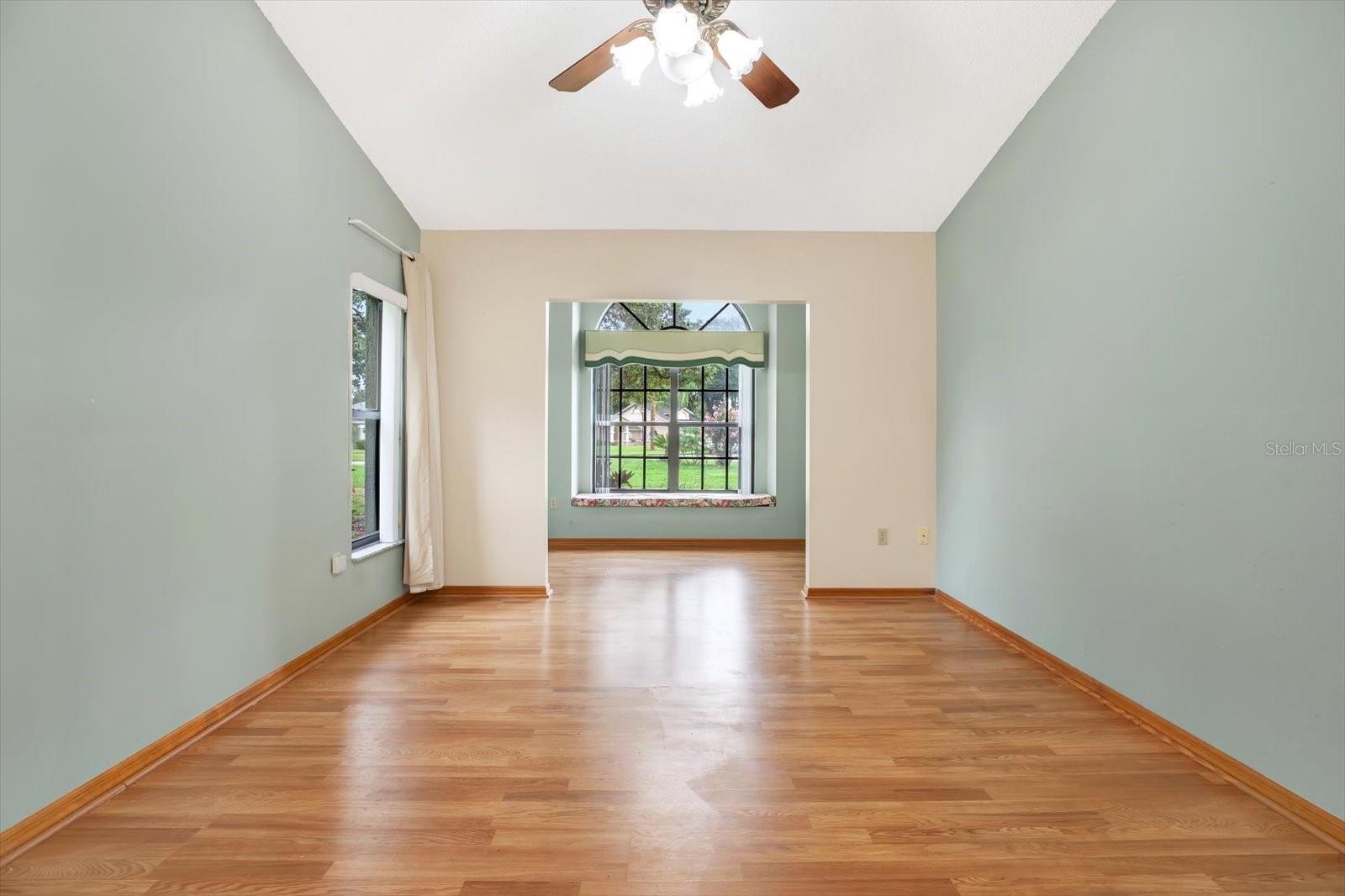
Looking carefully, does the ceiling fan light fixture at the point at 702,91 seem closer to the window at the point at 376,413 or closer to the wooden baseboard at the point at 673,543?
the window at the point at 376,413

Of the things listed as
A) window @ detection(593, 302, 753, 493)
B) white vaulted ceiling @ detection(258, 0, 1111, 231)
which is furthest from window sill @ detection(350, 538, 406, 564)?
window @ detection(593, 302, 753, 493)

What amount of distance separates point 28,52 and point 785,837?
282 cm

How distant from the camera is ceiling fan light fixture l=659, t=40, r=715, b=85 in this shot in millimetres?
2100

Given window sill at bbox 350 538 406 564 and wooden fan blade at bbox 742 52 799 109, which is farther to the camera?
window sill at bbox 350 538 406 564

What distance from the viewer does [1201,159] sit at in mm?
2289

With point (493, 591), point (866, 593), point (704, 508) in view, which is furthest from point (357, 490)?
point (704, 508)

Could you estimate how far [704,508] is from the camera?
661cm

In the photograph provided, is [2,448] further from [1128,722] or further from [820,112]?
[1128,722]

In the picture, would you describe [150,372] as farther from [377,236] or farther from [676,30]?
[676,30]

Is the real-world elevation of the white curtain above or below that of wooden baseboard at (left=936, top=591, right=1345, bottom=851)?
above

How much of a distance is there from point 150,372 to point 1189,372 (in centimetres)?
343

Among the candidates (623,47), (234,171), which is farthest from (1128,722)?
(234,171)

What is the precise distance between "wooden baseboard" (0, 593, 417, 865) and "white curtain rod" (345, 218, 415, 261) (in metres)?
2.10

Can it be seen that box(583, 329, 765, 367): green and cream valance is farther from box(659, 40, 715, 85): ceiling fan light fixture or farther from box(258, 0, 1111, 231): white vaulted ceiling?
box(659, 40, 715, 85): ceiling fan light fixture
